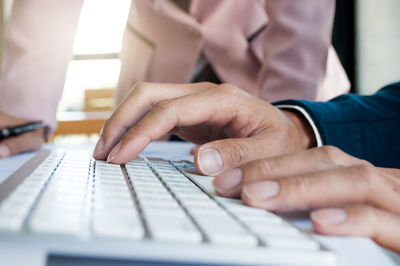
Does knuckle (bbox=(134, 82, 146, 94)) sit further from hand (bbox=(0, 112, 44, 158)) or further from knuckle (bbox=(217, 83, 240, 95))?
hand (bbox=(0, 112, 44, 158))

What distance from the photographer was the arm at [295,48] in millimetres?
972

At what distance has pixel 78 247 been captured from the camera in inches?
7.3

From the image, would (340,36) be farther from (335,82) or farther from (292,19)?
(292,19)

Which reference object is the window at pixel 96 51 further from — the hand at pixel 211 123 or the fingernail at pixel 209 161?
the fingernail at pixel 209 161

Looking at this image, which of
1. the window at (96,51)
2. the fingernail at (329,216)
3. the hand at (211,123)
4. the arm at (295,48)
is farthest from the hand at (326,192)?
the window at (96,51)

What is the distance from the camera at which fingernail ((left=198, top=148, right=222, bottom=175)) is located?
42cm

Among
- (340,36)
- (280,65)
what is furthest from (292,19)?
(340,36)

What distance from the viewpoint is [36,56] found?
102 centimetres

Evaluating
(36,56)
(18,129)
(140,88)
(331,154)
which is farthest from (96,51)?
(331,154)

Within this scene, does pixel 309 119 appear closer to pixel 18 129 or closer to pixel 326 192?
pixel 326 192

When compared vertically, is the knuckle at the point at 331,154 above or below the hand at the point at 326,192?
above

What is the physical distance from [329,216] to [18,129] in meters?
0.75

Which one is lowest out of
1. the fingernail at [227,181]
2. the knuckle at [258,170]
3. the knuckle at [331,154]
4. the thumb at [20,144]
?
the thumb at [20,144]

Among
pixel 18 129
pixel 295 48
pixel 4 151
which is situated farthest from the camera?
pixel 295 48
